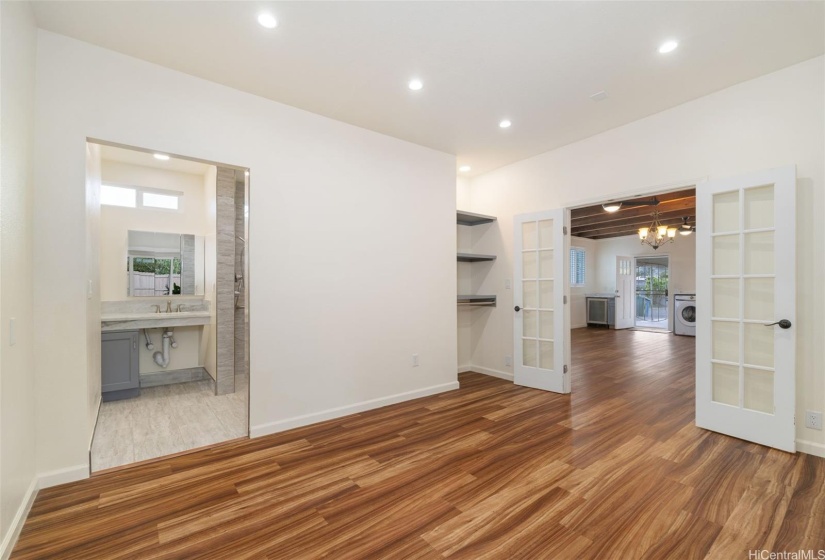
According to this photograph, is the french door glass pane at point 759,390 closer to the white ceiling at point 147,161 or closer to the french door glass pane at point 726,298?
the french door glass pane at point 726,298

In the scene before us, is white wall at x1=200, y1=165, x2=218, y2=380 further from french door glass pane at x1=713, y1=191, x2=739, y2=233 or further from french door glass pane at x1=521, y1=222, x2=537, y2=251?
french door glass pane at x1=713, y1=191, x2=739, y2=233

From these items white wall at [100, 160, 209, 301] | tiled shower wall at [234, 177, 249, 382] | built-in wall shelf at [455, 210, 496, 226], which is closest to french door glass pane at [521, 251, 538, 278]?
built-in wall shelf at [455, 210, 496, 226]

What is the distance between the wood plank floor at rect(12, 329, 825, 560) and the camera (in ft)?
5.72

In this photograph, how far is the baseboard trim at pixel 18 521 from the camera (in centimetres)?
165

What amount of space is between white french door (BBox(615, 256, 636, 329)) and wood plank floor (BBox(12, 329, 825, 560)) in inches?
309

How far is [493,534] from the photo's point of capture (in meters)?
1.81

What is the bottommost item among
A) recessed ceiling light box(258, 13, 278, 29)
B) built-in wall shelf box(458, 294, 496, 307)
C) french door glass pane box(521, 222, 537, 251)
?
built-in wall shelf box(458, 294, 496, 307)

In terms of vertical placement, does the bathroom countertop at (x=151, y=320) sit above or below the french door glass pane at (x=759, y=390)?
above

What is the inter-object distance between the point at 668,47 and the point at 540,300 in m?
2.69

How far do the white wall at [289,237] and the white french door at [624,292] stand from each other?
8.02 m

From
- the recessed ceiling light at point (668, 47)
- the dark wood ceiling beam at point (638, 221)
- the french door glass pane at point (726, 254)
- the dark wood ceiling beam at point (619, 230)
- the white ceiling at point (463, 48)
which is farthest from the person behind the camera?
the dark wood ceiling beam at point (619, 230)

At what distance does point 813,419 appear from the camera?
2.61m

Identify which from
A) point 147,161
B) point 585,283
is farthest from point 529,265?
point 585,283

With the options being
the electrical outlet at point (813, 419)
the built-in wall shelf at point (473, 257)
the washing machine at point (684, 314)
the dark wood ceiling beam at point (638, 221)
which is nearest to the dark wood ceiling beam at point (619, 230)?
the dark wood ceiling beam at point (638, 221)
